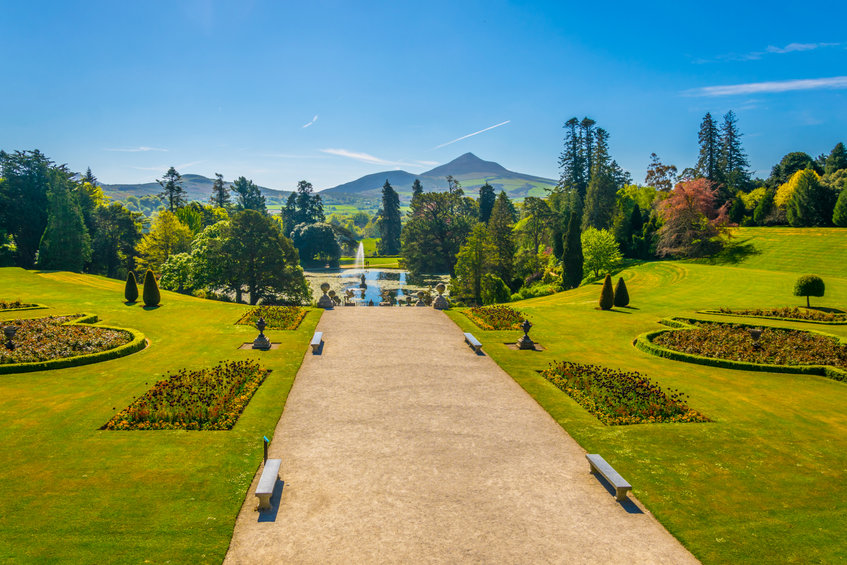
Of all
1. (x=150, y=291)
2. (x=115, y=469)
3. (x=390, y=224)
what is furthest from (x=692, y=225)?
(x=390, y=224)

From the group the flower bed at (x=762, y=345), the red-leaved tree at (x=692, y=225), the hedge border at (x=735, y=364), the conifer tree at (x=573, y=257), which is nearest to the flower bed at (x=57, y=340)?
the hedge border at (x=735, y=364)

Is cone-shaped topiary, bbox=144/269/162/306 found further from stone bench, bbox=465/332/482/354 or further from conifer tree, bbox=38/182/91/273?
conifer tree, bbox=38/182/91/273

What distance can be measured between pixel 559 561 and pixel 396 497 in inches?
147

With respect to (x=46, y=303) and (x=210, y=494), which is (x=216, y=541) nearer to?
(x=210, y=494)

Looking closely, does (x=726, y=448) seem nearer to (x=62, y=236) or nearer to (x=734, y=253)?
(x=734, y=253)

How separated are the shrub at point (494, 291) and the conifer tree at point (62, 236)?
1826 inches

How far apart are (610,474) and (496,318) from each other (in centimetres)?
1894

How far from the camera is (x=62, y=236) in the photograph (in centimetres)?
→ 5188

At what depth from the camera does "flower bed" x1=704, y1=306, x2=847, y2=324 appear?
1137 inches

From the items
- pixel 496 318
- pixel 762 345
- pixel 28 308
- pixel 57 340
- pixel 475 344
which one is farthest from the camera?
pixel 28 308

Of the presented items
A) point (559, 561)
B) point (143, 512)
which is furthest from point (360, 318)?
point (559, 561)

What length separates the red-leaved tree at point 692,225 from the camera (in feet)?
194

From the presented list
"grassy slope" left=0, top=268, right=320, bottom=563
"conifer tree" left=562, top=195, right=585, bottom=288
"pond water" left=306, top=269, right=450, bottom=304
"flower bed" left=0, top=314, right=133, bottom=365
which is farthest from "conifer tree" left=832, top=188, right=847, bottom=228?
"flower bed" left=0, top=314, right=133, bottom=365

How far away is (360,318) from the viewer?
30.5 meters
